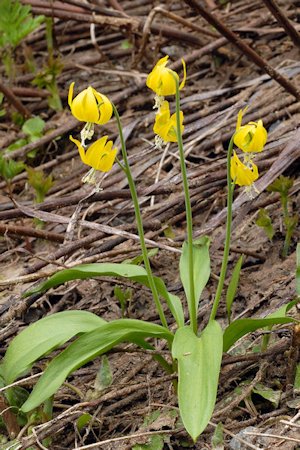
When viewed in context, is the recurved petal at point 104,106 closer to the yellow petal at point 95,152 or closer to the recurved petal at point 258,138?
the yellow petal at point 95,152

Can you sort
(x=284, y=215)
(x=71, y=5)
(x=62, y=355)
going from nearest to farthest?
(x=62, y=355), (x=284, y=215), (x=71, y=5)

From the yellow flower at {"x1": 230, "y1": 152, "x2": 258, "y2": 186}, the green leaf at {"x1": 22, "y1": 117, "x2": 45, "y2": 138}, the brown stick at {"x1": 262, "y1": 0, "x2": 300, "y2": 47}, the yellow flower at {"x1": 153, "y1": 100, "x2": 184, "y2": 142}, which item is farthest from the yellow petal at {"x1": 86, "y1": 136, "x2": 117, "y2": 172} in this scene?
Result: the green leaf at {"x1": 22, "y1": 117, "x2": 45, "y2": 138}

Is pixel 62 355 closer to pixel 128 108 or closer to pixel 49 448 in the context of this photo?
pixel 49 448

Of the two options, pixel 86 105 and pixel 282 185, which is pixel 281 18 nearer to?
pixel 282 185

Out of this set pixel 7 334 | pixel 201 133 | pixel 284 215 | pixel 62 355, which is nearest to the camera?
pixel 62 355

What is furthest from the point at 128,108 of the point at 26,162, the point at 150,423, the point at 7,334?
the point at 150,423

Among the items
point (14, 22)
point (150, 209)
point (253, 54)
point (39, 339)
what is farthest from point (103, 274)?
point (14, 22)

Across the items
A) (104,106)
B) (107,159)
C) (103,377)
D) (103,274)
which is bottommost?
(103,377)

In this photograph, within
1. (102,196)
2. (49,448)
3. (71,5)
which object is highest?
(71,5)
